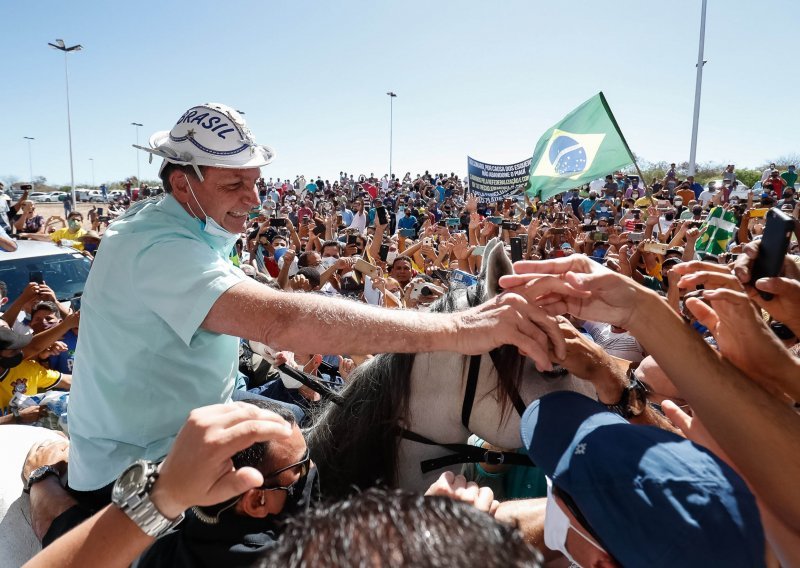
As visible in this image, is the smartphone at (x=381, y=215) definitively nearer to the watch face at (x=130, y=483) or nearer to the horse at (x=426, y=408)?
the horse at (x=426, y=408)

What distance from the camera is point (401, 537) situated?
2.37 feet

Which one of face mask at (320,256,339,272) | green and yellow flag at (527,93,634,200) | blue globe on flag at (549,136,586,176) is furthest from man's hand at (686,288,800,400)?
face mask at (320,256,339,272)

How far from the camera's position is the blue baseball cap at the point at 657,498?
885mm

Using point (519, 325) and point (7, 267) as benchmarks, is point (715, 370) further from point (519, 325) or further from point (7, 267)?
point (7, 267)

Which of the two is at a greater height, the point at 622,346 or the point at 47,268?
the point at 47,268

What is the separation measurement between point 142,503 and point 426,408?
3.33 feet

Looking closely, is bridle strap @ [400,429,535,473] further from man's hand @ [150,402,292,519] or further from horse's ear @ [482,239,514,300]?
man's hand @ [150,402,292,519]

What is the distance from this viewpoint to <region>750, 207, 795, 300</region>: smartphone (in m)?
1.45

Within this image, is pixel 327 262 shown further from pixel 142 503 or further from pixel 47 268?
pixel 142 503

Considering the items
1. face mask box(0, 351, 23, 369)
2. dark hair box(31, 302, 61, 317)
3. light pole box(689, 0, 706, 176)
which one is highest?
light pole box(689, 0, 706, 176)

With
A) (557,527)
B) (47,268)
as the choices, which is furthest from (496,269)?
(47,268)

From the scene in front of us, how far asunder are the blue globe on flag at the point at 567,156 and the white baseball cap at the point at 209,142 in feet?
21.3

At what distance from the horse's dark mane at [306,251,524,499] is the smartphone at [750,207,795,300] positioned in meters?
0.89

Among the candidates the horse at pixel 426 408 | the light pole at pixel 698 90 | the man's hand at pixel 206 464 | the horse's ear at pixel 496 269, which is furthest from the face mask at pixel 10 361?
the light pole at pixel 698 90
